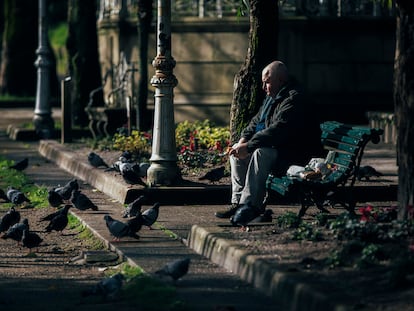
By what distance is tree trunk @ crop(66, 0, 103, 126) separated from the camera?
26859 millimetres

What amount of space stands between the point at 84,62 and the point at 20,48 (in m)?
13.4

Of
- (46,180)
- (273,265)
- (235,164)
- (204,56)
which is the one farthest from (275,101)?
(204,56)

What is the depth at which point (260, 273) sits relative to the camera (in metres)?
9.64

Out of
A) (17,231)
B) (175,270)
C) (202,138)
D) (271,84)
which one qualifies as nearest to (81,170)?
(202,138)

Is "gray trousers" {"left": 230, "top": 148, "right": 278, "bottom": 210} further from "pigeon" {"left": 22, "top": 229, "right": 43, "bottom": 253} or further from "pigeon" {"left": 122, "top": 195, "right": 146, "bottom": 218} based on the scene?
"pigeon" {"left": 22, "top": 229, "right": 43, "bottom": 253}

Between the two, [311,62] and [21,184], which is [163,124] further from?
[311,62]

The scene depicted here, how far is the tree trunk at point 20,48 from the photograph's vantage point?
3969 centimetres

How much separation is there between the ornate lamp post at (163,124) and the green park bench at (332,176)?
7.51 feet

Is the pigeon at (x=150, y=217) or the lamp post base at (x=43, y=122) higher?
the pigeon at (x=150, y=217)

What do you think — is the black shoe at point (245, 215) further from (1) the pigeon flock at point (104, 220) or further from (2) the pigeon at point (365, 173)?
(2) the pigeon at point (365, 173)

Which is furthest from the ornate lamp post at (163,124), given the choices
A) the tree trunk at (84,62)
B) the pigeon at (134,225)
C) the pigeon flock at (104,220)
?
the tree trunk at (84,62)

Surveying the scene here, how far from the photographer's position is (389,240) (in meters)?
9.80

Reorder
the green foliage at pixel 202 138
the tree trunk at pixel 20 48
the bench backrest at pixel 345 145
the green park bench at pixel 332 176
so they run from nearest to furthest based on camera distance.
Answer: the green park bench at pixel 332 176 < the bench backrest at pixel 345 145 < the green foliage at pixel 202 138 < the tree trunk at pixel 20 48

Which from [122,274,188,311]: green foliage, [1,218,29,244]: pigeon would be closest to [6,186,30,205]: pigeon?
[1,218,29,244]: pigeon
